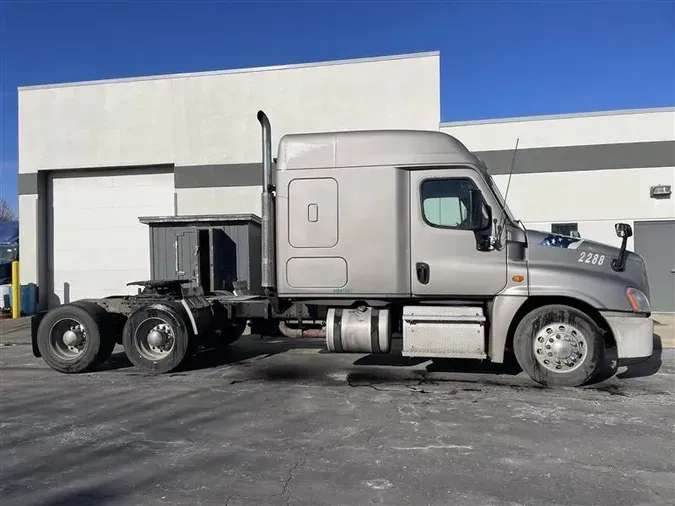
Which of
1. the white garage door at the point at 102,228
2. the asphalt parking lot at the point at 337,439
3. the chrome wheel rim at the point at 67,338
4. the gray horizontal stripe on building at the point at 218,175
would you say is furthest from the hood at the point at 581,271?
the white garage door at the point at 102,228

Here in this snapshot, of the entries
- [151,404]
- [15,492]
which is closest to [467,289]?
[151,404]

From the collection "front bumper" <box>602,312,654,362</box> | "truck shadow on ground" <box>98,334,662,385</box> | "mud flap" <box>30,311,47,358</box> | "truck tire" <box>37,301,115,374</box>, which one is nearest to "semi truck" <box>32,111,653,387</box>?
"front bumper" <box>602,312,654,362</box>

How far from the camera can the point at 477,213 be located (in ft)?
21.3

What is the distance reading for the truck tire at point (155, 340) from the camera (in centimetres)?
733

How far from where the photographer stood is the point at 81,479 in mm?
3807

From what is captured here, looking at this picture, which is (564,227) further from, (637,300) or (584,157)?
(637,300)

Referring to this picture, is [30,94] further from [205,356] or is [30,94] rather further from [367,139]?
[367,139]

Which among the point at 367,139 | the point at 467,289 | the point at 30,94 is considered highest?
the point at 30,94

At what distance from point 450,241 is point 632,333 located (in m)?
2.39

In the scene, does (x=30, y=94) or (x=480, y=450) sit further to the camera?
(x=30, y=94)

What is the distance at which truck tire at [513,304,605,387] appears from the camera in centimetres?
617

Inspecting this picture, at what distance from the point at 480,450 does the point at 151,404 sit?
363cm

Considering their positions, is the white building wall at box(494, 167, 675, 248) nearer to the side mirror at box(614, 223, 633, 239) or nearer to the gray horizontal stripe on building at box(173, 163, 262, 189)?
the gray horizontal stripe on building at box(173, 163, 262, 189)

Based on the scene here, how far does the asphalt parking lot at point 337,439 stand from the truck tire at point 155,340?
9.4 inches
